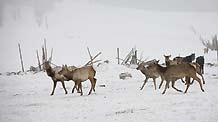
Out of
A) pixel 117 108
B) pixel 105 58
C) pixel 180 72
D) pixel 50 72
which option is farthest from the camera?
pixel 105 58

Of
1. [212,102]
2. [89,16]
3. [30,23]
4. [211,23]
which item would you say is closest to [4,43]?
[30,23]

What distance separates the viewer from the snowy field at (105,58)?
10078 mm

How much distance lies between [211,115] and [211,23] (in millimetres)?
78959

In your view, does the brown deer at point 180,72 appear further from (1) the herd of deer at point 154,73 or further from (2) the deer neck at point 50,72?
(2) the deer neck at point 50,72

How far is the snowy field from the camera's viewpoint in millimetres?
10078

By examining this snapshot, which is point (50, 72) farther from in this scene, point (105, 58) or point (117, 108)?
point (105, 58)

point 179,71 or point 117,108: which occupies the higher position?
point 179,71

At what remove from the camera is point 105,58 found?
150 ft

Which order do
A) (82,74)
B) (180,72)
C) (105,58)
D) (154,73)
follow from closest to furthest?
(180,72) → (82,74) → (154,73) → (105,58)

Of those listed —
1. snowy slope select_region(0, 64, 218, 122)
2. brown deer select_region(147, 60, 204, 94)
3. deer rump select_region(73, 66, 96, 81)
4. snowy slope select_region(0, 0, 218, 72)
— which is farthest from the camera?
snowy slope select_region(0, 0, 218, 72)

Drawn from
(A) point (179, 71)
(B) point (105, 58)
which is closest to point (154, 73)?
(A) point (179, 71)

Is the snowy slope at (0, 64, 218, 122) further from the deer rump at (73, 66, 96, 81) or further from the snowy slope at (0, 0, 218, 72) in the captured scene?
the snowy slope at (0, 0, 218, 72)

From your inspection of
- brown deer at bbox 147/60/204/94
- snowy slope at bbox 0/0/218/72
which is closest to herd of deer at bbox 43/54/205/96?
brown deer at bbox 147/60/204/94

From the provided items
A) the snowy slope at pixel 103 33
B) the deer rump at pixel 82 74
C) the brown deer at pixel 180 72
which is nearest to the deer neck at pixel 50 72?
the deer rump at pixel 82 74
